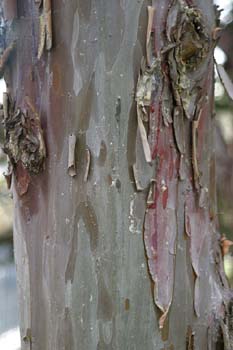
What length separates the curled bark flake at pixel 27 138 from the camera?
433 millimetres

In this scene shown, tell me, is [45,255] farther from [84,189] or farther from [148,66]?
[148,66]

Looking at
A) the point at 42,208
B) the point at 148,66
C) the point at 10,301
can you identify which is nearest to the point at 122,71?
the point at 148,66

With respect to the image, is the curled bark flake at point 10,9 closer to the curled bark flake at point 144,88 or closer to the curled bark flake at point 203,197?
the curled bark flake at point 144,88

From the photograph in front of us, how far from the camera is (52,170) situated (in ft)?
1.44

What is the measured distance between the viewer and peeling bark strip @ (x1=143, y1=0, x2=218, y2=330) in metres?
0.42

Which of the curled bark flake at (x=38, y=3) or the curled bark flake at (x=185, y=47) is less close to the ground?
the curled bark flake at (x=38, y=3)

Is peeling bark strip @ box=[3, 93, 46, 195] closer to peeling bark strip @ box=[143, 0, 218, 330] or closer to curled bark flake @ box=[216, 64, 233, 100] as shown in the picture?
peeling bark strip @ box=[143, 0, 218, 330]

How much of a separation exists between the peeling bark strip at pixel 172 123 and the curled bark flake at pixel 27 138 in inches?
3.9

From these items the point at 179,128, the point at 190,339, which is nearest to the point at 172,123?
the point at 179,128

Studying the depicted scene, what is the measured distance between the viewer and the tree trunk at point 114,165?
416 millimetres

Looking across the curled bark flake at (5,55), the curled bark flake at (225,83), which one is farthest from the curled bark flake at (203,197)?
the curled bark flake at (5,55)

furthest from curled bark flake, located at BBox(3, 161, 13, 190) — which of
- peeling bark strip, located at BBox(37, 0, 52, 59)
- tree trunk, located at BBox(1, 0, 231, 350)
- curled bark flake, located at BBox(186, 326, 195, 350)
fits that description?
curled bark flake, located at BBox(186, 326, 195, 350)

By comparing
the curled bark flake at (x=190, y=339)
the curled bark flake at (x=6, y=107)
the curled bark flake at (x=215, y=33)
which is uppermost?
the curled bark flake at (x=215, y=33)

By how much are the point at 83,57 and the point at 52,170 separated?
110 millimetres
